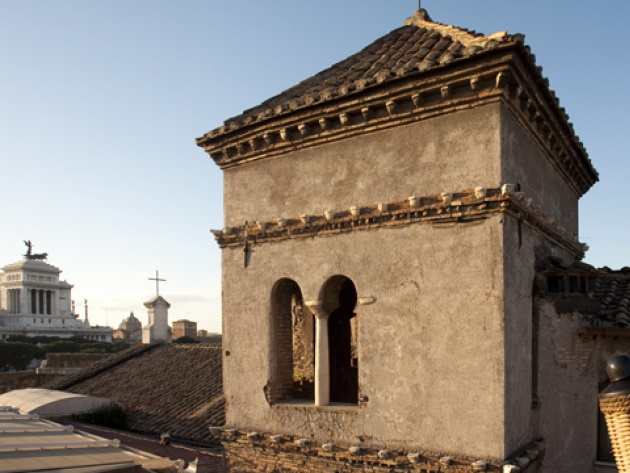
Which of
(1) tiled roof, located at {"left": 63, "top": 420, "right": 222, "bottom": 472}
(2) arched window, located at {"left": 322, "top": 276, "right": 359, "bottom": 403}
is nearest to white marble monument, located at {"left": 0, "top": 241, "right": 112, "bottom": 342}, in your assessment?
(1) tiled roof, located at {"left": 63, "top": 420, "right": 222, "bottom": 472}

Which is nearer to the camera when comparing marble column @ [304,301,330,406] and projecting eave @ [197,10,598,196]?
projecting eave @ [197,10,598,196]

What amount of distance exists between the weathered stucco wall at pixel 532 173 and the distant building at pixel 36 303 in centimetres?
6672

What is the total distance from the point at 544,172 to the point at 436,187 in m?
2.39

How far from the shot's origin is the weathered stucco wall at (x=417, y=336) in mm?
5625

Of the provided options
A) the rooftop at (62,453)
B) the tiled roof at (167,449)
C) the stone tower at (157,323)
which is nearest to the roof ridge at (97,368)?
the stone tower at (157,323)

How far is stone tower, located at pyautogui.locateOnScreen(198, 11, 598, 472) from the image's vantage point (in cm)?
570

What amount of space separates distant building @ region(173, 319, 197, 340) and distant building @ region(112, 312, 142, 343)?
148 feet

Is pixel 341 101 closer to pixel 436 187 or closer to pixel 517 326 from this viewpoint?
pixel 436 187

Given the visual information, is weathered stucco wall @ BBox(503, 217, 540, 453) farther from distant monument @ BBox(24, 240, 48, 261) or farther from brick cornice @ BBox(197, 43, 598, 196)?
distant monument @ BBox(24, 240, 48, 261)

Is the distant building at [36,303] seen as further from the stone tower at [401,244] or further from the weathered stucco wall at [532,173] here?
the weathered stucco wall at [532,173]

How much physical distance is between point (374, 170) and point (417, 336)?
2.14 meters

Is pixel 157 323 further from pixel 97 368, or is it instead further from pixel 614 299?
pixel 614 299

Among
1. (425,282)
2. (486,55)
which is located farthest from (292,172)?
(486,55)

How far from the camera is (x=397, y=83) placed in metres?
6.23
